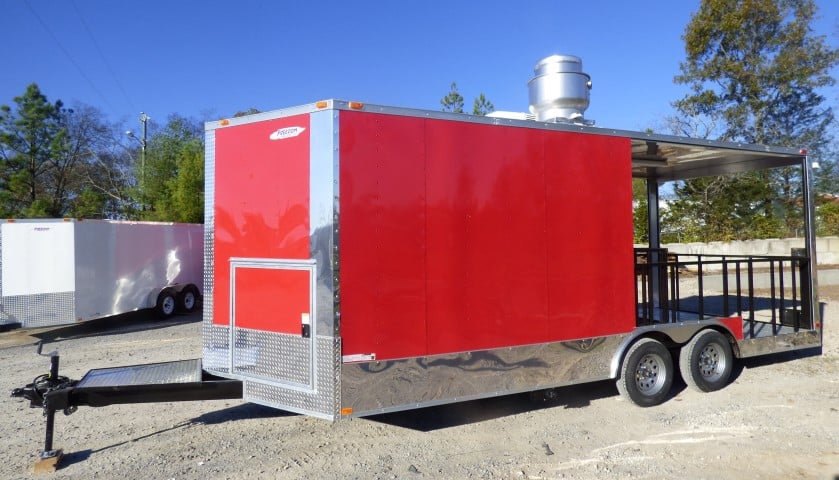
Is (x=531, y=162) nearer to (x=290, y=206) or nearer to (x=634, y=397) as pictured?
(x=290, y=206)

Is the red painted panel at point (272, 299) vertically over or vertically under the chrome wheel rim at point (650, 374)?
over

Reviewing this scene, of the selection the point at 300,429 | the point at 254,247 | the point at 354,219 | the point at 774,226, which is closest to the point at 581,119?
the point at 354,219

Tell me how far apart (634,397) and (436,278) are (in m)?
2.64

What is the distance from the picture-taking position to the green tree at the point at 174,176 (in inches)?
722

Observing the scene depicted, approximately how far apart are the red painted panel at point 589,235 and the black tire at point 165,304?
11.0 m

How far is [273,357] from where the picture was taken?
479cm

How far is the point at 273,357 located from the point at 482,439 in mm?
1980

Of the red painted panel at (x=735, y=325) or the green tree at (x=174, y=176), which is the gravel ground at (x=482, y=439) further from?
the green tree at (x=174, y=176)

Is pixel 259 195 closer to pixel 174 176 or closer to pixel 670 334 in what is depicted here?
pixel 670 334

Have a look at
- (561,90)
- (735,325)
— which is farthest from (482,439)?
(561,90)

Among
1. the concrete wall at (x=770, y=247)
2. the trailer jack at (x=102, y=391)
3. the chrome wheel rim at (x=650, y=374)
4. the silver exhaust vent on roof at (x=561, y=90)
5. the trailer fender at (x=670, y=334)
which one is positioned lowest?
the chrome wheel rim at (x=650, y=374)

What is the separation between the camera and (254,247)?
16.3 ft

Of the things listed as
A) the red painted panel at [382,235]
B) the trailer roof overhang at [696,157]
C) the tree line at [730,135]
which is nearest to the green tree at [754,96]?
the tree line at [730,135]

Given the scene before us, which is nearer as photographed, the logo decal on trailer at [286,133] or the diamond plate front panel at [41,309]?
the logo decal on trailer at [286,133]
